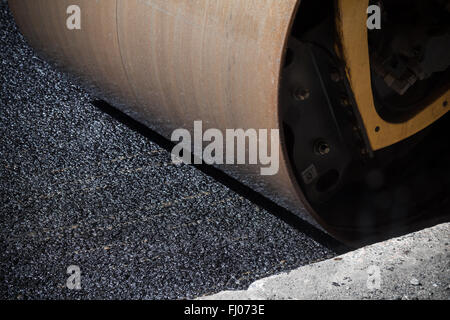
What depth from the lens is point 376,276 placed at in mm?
1877

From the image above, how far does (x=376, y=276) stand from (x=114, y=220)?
873mm

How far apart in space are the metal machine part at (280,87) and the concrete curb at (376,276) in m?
0.09

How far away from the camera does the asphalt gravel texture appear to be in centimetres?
194

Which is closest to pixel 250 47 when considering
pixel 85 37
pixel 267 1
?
pixel 267 1

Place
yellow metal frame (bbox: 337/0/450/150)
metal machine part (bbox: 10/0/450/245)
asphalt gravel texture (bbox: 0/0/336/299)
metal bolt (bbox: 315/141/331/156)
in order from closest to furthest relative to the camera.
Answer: metal machine part (bbox: 10/0/450/245) < yellow metal frame (bbox: 337/0/450/150) < asphalt gravel texture (bbox: 0/0/336/299) < metal bolt (bbox: 315/141/331/156)

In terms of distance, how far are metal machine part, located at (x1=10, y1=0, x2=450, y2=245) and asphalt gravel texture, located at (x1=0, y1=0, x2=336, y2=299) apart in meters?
0.20

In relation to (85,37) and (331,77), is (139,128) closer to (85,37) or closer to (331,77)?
(85,37)

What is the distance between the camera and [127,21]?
1896 millimetres

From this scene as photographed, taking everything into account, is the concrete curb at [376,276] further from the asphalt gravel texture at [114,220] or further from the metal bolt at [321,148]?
the metal bolt at [321,148]

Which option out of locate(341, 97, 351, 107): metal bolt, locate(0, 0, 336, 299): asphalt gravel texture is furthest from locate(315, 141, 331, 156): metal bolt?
locate(0, 0, 336, 299): asphalt gravel texture

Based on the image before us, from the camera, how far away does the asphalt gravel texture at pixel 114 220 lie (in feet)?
6.35

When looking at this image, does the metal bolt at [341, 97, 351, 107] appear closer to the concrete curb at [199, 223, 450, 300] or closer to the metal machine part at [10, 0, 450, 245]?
the metal machine part at [10, 0, 450, 245]

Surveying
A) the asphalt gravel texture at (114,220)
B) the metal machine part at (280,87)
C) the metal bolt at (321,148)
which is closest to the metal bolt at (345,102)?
the metal machine part at (280,87)

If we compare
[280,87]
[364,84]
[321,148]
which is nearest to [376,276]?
[321,148]
